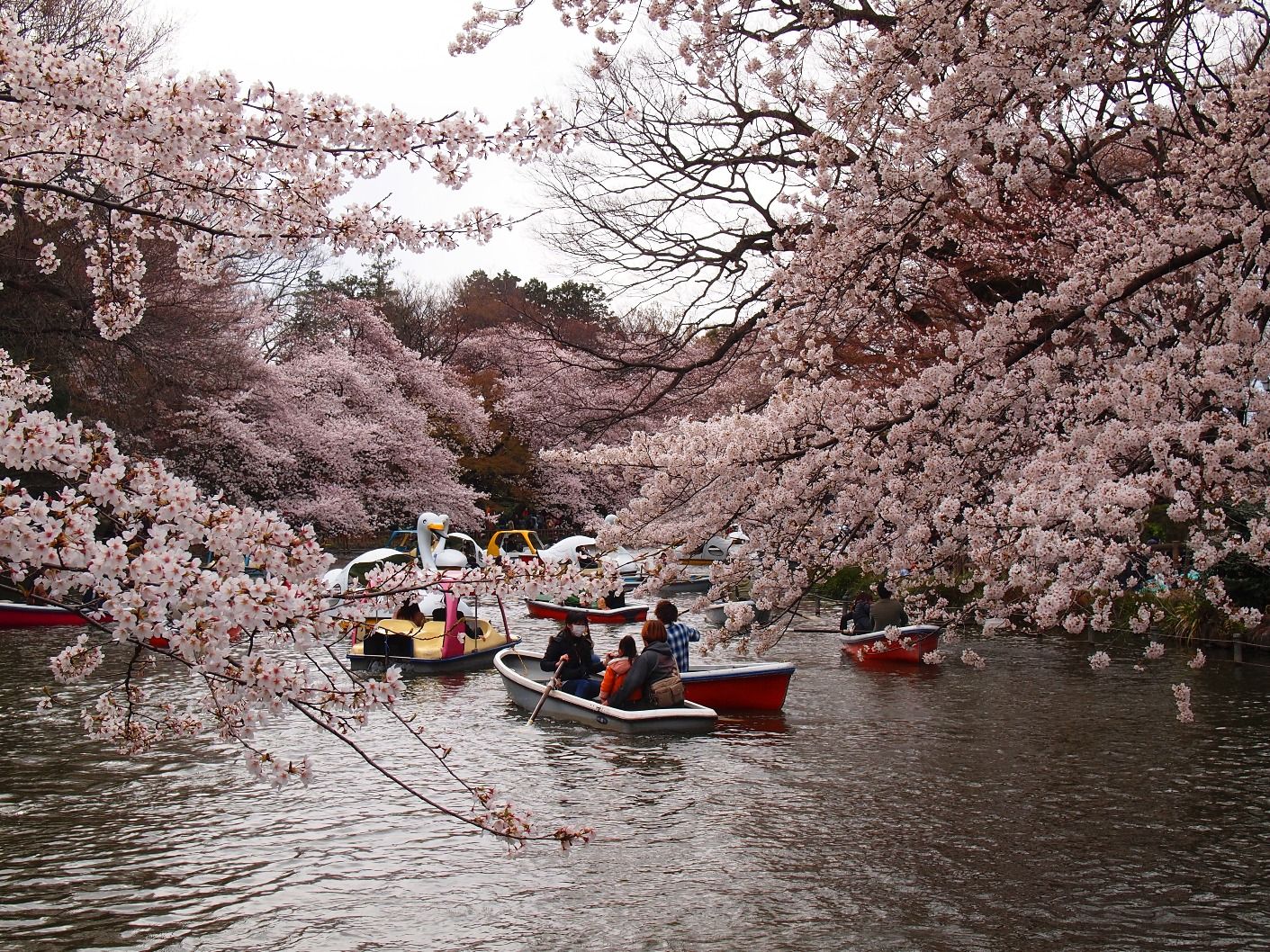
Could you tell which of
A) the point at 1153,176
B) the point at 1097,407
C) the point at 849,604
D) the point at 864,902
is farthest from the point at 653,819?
the point at 849,604

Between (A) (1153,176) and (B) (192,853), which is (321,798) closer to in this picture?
(B) (192,853)

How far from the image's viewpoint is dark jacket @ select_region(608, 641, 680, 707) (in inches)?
519

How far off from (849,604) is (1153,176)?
15298 millimetres

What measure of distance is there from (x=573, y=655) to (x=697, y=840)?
5758 millimetres

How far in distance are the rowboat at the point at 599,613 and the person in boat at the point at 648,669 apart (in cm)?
1192

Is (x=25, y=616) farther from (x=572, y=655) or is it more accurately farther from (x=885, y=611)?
(x=885, y=611)

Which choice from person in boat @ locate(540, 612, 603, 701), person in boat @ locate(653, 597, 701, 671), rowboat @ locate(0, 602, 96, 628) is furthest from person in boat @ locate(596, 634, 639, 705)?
rowboat @ locate(0, 602, 96, 628)

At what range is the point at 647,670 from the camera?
1322 cm

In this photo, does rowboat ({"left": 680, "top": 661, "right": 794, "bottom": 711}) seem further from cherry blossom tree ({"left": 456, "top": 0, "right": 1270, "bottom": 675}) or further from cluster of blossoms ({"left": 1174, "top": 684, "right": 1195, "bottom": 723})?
cluster of blossoms ({"left": 1174, "top": 684, "right": 1195, "bottom": 723})

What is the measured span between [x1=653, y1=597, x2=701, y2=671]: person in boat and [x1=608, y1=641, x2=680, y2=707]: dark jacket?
0.18 m

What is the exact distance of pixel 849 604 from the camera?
24.2m

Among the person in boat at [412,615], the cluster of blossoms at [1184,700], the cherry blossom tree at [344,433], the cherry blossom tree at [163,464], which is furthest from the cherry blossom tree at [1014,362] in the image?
the cherry blossom tree at [344,433]

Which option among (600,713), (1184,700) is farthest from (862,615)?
(1184,700)

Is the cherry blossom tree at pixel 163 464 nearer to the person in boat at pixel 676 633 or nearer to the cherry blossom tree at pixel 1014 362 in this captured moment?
the cherry blossom tree at pixel 1014 362
